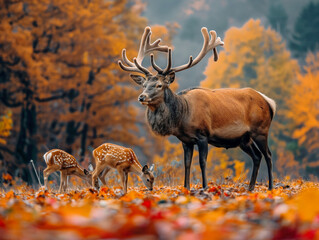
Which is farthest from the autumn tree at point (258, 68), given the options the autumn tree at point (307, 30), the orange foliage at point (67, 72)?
the orange foliage at point (67, 72)

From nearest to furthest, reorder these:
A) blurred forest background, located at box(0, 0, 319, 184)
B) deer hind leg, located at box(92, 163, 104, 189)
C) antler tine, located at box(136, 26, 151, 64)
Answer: deer hind leg, located at box(92, 163, 104, 189)
antler tine, located at box(136, 26, 151, 64)
blurred forest background, located at box(0, 0, 319, 184)

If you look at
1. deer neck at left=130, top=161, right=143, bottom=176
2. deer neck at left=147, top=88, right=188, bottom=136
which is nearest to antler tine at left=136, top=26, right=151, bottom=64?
deer neck at left=147, top=88, right=188, bottom=136

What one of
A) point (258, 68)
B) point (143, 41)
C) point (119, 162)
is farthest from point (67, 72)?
point (258, 68)

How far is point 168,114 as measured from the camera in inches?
238

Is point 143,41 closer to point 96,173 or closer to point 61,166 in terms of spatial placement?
point 96,173

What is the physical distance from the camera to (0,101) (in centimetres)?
1562

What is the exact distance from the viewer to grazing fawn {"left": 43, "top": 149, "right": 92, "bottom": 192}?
21.4ft

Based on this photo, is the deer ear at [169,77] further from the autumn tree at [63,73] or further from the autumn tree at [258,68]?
the autumn tree at [258,68]

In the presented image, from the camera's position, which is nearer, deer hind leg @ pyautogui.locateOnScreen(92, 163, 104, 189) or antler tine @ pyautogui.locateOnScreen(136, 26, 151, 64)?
deer hind leg @ pyautogui.locateOnScreen(92, 163, 104, 189)

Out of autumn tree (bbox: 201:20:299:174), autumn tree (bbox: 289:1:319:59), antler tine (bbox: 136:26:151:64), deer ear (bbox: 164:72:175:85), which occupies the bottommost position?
deer ear (bbox: 164:72:175:85)

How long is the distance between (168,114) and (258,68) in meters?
23.1

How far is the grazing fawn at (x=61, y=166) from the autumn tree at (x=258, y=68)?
2019cm

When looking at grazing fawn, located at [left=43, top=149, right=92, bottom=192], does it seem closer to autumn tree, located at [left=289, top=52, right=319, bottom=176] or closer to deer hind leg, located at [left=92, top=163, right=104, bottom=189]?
deer hind leg, located at [left=92, top=163, right=104, bottom=189]

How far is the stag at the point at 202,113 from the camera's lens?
6.05 metres
